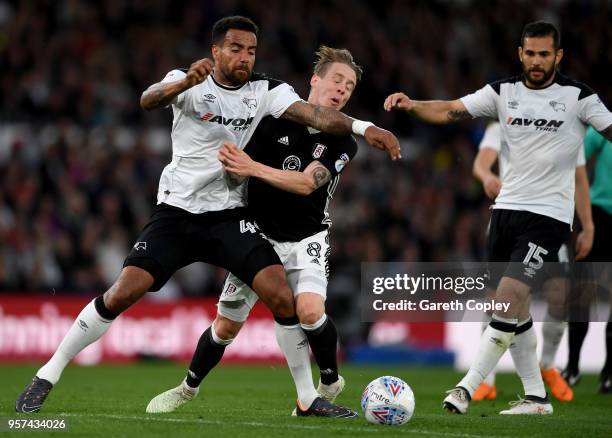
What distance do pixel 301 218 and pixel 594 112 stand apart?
2.26m

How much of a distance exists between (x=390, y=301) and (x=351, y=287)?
20.9 feet

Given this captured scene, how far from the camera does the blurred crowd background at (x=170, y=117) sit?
16.7 meters

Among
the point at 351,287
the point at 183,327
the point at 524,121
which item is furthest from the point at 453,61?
the point at 524,121

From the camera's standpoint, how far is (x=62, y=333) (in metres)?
16.1

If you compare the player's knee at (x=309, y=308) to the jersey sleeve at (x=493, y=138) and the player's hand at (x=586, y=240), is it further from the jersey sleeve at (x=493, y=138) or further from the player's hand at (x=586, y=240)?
the jersey sleeve at (x=493, y=138)

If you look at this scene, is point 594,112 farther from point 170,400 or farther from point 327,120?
point 170,400

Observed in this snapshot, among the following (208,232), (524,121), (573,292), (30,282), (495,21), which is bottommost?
(30,282)

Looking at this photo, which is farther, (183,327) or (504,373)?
(183,327)

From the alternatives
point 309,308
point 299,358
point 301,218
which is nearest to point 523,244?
point 301,218

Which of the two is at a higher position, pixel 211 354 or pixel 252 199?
pixel 252 199

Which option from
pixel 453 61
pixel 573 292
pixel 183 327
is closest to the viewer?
pixel 573 292

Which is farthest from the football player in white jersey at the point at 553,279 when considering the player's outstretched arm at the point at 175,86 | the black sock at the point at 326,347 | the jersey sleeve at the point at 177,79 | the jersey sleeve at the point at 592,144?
the player's outstretched arm at the point at 175,86

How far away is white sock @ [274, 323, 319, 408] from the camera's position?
7395mm

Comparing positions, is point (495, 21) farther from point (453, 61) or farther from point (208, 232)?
point (208, 232)
